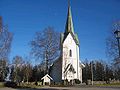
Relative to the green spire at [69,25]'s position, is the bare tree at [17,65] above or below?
below

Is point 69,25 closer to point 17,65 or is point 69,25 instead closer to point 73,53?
point 73,53

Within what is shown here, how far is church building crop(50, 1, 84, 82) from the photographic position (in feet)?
181

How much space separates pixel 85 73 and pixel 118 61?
195ft

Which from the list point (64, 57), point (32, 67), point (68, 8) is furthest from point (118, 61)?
point (32, 67)

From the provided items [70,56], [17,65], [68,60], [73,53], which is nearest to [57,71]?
[68,60]

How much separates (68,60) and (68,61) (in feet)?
0.91

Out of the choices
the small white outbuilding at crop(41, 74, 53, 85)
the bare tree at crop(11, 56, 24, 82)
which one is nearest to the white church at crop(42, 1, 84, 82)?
the small white outbuilding at crop(41, 74, 53, 85)

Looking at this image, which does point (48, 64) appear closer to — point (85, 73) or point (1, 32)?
point (1, 32)

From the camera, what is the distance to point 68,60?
5628 centimetres

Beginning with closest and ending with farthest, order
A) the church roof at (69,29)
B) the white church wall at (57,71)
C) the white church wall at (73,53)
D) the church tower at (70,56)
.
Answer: the church tower at (70,56), the white church wall at (73,53), the white church wall at (57,71), the church roof at (69,29)

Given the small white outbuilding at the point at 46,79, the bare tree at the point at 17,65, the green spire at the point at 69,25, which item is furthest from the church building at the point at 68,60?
the bare tree at the point at 17,65

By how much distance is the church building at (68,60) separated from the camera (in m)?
55.3

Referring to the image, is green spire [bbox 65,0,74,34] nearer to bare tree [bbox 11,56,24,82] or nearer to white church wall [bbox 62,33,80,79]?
white church wall [bbox 62,33,80,79]

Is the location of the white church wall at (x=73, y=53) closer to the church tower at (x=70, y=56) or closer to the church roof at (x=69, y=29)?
the church tower at (x=70, y=56)
